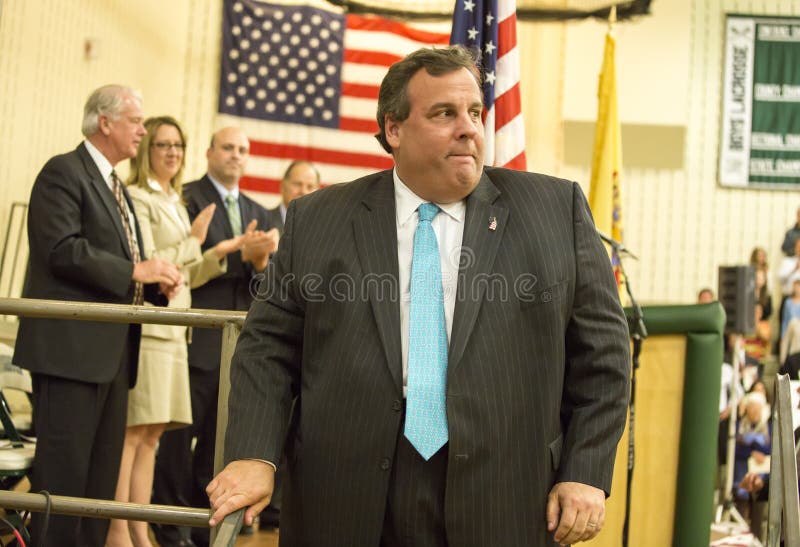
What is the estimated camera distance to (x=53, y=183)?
337 cm

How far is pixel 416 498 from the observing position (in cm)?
199

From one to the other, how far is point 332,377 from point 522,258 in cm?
49

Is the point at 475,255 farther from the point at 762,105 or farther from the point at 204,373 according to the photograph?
the point at 762,105

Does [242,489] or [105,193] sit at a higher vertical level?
[105,193]

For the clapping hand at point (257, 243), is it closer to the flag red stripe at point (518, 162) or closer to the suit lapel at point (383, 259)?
the flag red stripe at point (518, 162)

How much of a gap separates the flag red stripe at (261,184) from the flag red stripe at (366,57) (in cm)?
148

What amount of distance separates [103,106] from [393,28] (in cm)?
672

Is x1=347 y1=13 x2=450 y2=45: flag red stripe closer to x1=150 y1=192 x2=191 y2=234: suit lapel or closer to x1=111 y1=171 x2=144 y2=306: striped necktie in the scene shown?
x1=150 y1=192 x2=191 y2=234: suit lapel

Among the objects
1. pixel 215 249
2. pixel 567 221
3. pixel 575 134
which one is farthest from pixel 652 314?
pixel 575 134

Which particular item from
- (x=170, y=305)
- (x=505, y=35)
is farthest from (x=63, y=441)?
(x=505, y=35)

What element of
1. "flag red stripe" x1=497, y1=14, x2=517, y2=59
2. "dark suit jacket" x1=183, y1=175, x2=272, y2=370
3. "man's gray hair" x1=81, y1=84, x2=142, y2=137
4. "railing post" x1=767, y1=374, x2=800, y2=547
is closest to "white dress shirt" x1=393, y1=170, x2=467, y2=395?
"railing post" x1=767, y1=374, x2=800, y2=547

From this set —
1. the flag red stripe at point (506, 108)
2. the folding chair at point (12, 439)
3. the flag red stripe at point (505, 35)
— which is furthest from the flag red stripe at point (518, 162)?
the folding chair at point (12, 439)

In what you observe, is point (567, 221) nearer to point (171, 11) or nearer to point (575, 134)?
point (171, 11)

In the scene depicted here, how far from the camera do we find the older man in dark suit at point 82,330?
10.7 feet
